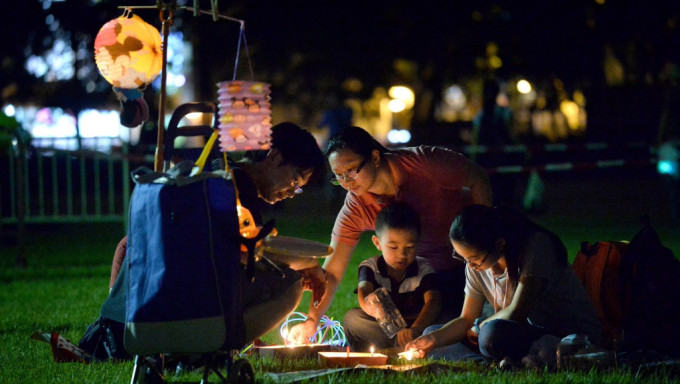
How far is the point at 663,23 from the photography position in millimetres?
19016

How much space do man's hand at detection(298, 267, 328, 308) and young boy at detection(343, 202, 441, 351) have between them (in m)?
0.51

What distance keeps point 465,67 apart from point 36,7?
1010 cm

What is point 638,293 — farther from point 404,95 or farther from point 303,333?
point 404,95

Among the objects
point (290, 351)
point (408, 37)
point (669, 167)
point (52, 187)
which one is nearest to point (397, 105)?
point (408, 37)

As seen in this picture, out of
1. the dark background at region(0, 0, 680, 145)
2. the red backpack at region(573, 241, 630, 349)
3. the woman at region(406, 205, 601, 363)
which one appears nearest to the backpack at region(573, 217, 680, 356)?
the red backpack at region(573, 241, 630, 349)

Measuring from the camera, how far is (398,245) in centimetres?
539

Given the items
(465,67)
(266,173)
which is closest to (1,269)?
(266,173)

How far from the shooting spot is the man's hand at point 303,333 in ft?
17.5

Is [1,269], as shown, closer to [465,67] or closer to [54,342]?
[54,342]

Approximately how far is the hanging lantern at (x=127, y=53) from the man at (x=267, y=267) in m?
0.70

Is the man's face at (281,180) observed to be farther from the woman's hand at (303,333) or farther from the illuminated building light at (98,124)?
the illuminated building light at (98,124)

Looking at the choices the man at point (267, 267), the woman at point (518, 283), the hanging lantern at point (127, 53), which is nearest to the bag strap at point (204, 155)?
the man at point (267, 267)

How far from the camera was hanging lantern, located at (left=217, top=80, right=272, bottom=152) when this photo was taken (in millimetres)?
4039

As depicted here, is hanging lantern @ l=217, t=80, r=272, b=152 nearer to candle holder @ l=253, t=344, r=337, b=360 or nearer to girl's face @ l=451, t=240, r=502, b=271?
girl's face @ l=451, t=240, r=502, b=271
